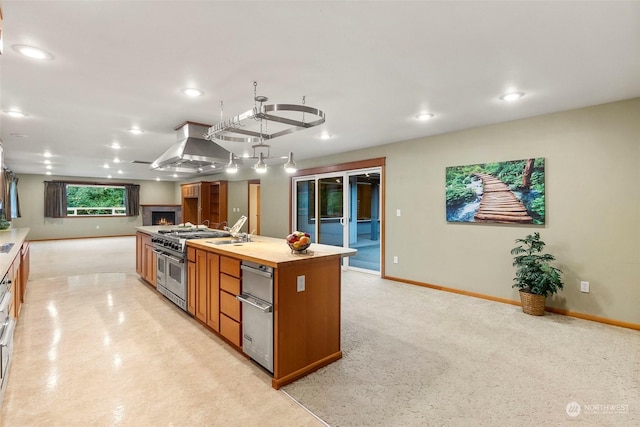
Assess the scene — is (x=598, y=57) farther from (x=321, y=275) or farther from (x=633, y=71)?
(x=321, y=275)

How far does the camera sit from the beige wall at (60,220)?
1041cm

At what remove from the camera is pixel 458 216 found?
443 centimetres

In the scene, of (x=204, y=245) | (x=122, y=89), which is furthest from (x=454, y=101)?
(x=122, y=89)

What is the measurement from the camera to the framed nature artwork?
376cm

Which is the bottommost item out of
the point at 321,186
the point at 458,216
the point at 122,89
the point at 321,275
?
the point at 321,275

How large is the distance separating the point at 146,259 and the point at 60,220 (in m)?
8.80

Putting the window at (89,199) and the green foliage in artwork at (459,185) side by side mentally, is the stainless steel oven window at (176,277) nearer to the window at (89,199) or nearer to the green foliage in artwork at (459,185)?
the green foliage in artwork at (459,185)

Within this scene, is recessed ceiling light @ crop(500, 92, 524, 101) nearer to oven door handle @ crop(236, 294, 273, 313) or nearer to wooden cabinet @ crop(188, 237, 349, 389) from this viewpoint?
wooden cabinet @ crop(188, 237, 349, 389)

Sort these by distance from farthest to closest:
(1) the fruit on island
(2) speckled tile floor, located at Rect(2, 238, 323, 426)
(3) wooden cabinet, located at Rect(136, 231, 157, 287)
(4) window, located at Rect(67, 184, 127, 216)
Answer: (4) window, located at Rect(67, 184, 127, 216)
(3) wooden cabinet, located at Rect(136, 231, 157, 287)
(1) the fruit on island
(2) speckled tile floor, located at Rect(2, 238, 323, 426)

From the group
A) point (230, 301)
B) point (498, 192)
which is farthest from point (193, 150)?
point (498, 192)

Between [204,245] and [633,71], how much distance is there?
3.97m

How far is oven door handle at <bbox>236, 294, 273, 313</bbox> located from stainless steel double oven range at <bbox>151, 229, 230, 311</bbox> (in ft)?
4.38

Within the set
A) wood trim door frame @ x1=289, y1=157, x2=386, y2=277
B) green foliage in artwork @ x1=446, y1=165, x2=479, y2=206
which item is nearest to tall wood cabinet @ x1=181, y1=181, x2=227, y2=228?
wood trim door frame @ x1=289, y1=157, x2=386, y2=277

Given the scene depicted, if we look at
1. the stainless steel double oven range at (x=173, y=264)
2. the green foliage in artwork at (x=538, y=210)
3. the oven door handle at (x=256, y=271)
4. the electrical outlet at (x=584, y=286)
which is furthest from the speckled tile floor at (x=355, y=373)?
the green foliage in artwork at (x=538, y=210)
